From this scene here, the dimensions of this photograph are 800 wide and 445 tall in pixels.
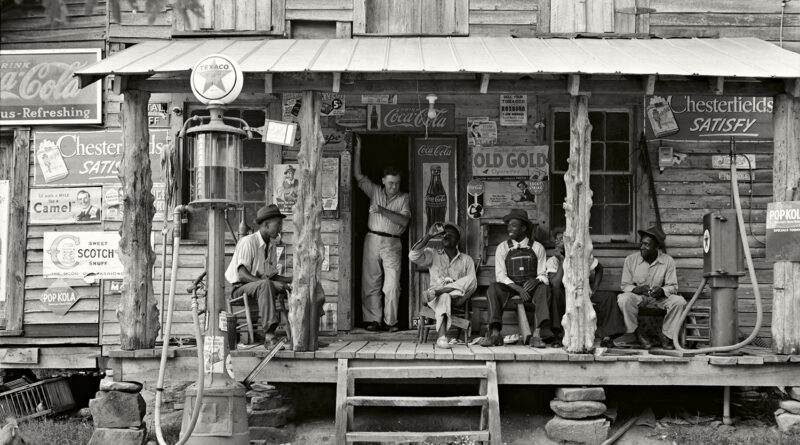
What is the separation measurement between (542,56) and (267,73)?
2717 millimetres

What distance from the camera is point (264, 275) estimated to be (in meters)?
9.34

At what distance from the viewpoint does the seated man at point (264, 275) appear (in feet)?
29.3

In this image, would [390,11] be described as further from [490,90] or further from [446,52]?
[490,90]

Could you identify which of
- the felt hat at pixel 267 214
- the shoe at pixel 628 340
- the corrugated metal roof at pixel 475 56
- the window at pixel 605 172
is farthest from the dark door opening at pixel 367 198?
the shoe at pixel 628 340

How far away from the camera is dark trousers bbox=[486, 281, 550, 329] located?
30.5ft

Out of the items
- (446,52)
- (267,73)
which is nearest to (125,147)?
(267,73)

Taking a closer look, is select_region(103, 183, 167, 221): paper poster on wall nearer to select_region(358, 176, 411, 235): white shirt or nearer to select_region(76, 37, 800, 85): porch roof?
select_region(76, 37, 800, 85): porch roof

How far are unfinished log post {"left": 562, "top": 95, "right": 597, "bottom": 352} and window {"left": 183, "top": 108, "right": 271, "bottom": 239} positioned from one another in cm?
381

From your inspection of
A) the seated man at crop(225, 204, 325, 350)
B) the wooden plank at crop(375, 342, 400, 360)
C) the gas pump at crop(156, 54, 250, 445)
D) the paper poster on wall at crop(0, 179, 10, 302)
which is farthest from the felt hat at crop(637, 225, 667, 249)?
the paper poster on wall at crop(0, 179, 10, 302)

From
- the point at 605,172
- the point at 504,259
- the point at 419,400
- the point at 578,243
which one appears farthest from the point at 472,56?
the point at 419,400

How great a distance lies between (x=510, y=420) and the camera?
356 inches

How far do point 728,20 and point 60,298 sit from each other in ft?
27.4

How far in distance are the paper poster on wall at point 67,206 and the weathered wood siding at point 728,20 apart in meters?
6.78

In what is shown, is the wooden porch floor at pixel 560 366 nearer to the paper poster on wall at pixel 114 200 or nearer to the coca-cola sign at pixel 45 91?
the paper poster on wall at pixel 114 200
